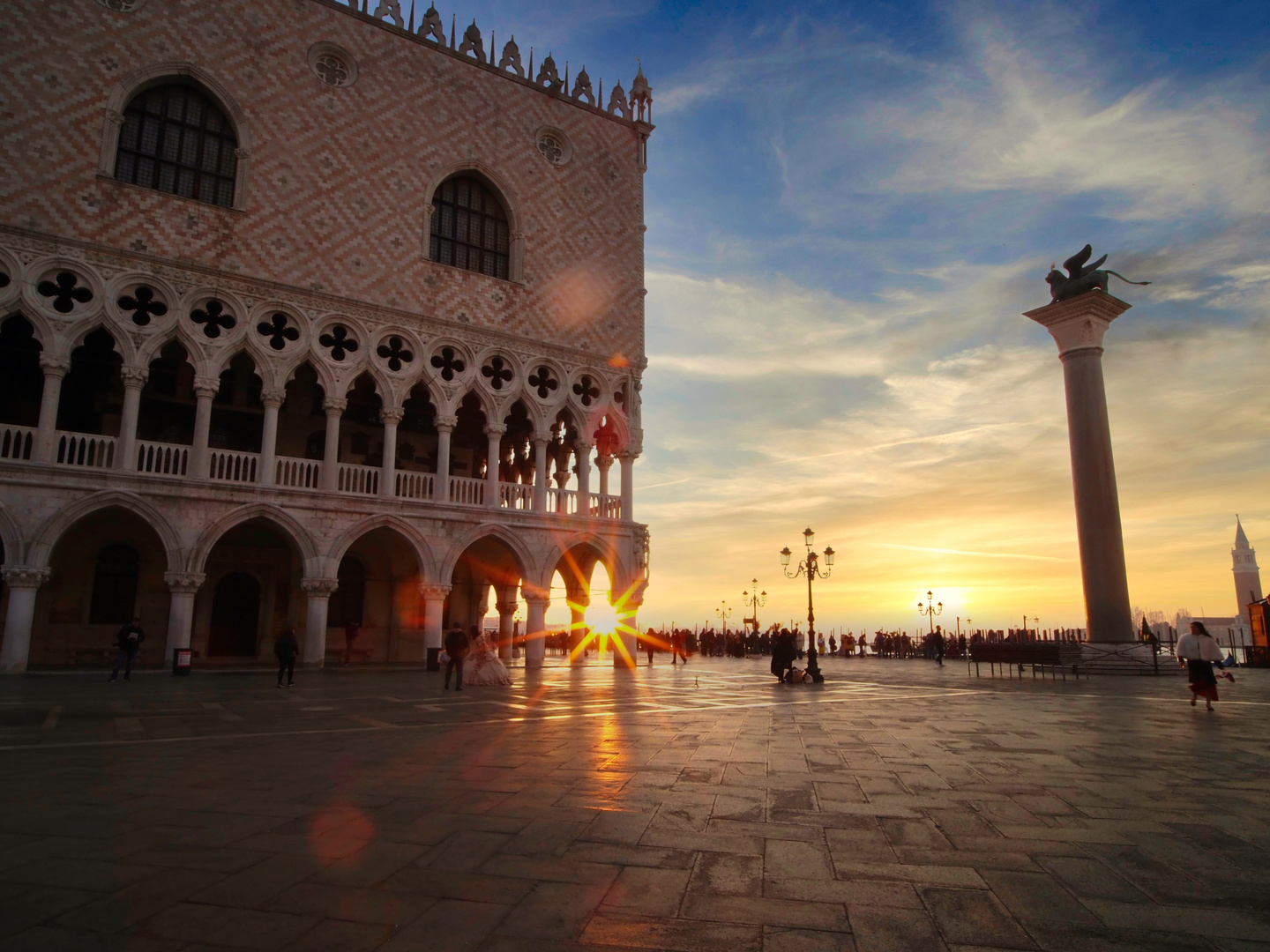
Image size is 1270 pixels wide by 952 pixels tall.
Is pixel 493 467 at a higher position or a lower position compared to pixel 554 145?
lower

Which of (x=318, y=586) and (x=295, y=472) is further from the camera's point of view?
(x=295, y=472)

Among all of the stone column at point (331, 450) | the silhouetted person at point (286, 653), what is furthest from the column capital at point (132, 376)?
the silhouetted person at point (286, 653)

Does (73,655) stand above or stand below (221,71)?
below

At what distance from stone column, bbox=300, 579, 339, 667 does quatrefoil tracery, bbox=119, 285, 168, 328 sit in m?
7.45

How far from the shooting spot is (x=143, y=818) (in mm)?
4570

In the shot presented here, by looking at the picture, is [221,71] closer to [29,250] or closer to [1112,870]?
[29,250]

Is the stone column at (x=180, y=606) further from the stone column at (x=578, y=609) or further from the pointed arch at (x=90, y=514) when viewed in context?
the stone column at (x=578, y=609)

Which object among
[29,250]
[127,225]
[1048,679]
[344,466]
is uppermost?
[127,225]

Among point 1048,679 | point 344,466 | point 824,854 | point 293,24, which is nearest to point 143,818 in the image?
point 824,854

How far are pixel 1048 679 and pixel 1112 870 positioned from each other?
1729 cm

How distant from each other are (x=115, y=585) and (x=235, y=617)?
3.11 meters

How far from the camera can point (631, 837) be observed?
13.9ft

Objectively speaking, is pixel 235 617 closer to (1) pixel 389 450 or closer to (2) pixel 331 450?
(2) pixel 331 450

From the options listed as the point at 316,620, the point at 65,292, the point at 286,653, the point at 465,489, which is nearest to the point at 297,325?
the point at 65,292
